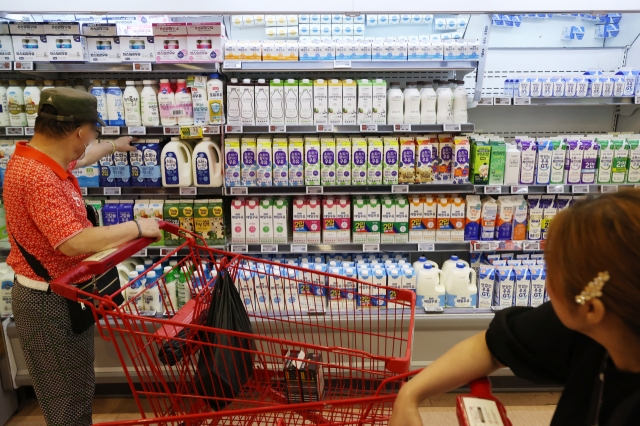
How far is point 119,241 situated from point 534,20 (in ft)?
11.2

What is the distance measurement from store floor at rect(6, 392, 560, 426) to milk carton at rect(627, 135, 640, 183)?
Result: 61.0 inches

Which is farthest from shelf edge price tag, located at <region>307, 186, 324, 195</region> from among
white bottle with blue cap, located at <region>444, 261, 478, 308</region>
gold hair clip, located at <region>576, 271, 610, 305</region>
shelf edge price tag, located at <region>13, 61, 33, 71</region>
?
gold hair clip, located at <region>576, 271, 610, 305</region>

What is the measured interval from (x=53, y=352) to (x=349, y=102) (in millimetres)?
2139

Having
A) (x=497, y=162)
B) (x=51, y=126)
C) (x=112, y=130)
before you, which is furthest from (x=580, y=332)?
(x=112, y=130)

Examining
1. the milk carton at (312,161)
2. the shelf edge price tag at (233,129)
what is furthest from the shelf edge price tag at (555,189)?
the shelf edge price tag at (233,129)

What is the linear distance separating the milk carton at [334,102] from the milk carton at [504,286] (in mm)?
1478

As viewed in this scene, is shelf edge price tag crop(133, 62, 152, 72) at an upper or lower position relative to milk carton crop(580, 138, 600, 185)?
upper

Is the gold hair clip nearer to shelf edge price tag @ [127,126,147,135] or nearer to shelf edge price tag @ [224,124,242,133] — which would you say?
shelf edge price tag @ [224,124,242,133]

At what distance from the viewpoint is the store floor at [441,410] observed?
277 centimetres

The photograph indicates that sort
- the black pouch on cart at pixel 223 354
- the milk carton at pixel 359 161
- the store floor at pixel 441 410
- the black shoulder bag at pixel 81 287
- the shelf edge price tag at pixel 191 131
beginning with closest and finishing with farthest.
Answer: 1. the black pouch on cart at pixel 223 354
2. the black shoulder bag at pixel 81 287
3. the store floor at pixel 441 410
4. the shelf edge price tag at pixel 191 131
5. the milk carton at pixel 359 161

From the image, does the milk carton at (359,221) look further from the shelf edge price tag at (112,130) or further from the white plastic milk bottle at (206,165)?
the shelf edge price tag at (112,130)

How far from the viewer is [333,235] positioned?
10.2 ft

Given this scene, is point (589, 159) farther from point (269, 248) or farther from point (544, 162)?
point (269, 248)

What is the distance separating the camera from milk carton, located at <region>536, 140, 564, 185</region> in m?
3.00
